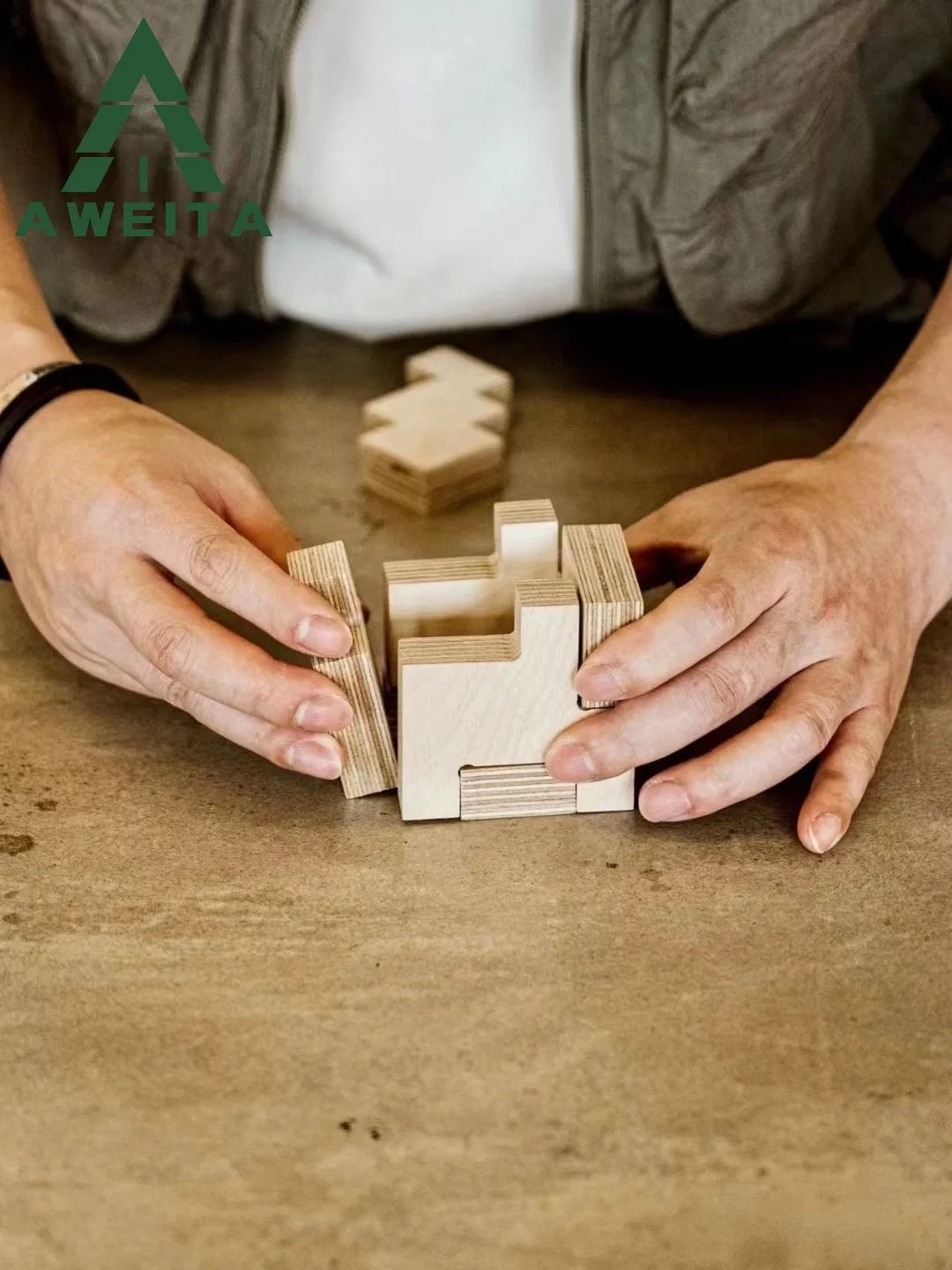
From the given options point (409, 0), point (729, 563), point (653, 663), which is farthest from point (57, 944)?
point (409, 0)

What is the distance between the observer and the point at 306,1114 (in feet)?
2.85

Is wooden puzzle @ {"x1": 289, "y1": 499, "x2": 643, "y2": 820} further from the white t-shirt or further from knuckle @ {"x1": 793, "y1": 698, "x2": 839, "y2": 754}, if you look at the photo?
the white t-shirt

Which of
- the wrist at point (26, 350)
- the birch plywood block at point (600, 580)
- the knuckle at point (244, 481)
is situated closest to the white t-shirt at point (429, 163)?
the wrist at point (26, 350)

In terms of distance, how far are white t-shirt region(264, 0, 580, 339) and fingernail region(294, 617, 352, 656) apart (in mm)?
695

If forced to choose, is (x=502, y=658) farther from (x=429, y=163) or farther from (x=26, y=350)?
(x=429, y=163)

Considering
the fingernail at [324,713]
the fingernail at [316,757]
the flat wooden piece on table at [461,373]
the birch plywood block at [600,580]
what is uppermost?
the birch plywood block at [600,580]

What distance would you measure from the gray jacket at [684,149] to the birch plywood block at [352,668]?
640mm

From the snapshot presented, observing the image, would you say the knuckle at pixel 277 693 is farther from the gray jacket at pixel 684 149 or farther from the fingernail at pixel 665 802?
the gray jacket at pixel 684 149

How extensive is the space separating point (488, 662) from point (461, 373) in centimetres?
70

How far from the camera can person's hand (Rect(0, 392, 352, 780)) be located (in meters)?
1.04

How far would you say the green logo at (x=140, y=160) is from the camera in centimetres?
147

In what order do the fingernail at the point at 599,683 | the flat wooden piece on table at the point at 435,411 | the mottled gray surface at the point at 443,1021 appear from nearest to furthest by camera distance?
the mottled gray surface at the point at 443,1021, the fingernail at the point at 599,683, the flat wooden piece on table at the point at 435,411

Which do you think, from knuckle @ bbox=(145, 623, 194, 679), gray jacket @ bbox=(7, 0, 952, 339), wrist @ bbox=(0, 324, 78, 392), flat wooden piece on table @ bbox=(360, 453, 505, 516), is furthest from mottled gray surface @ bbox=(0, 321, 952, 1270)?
gray jacket @ bbox=(7, 0, 952, 339)

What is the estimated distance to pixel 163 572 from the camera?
1.12 meters
